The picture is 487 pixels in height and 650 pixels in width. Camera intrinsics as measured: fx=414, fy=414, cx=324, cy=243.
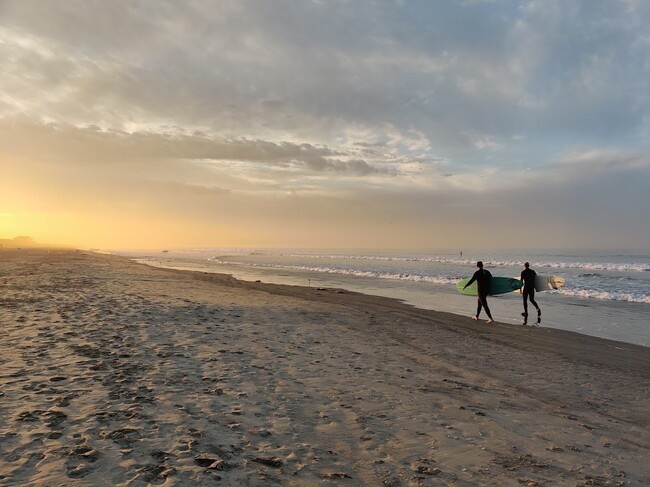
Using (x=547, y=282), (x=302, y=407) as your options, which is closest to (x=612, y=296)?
(x=547, y=282)

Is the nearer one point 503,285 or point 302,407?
point 302,407

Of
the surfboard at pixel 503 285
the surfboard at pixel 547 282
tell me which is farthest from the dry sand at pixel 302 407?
the surfboard at pixel 547 282

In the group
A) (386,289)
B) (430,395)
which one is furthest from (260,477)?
(386,289)

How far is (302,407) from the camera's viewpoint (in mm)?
6055

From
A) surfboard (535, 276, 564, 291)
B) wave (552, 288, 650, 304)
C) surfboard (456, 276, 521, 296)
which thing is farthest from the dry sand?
wave (552, 288, 650, 304)

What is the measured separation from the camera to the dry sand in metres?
4.23

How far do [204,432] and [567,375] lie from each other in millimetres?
8002

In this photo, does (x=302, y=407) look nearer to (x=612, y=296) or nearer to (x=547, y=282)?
(x=547, y=282)

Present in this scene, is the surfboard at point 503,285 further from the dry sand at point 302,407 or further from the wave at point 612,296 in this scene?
the dry sand at point 302,407

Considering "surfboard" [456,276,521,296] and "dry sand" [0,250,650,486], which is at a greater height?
"surfboard" [456,276,521,296]

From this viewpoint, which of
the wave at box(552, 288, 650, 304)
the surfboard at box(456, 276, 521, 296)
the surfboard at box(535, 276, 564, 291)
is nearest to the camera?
the surfboard at box(456, 276, 521, 296)

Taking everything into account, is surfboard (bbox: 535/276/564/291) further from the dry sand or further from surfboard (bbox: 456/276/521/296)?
the dry sand

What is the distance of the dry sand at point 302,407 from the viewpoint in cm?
423

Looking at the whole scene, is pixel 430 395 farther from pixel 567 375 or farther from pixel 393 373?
pixel 567 375
